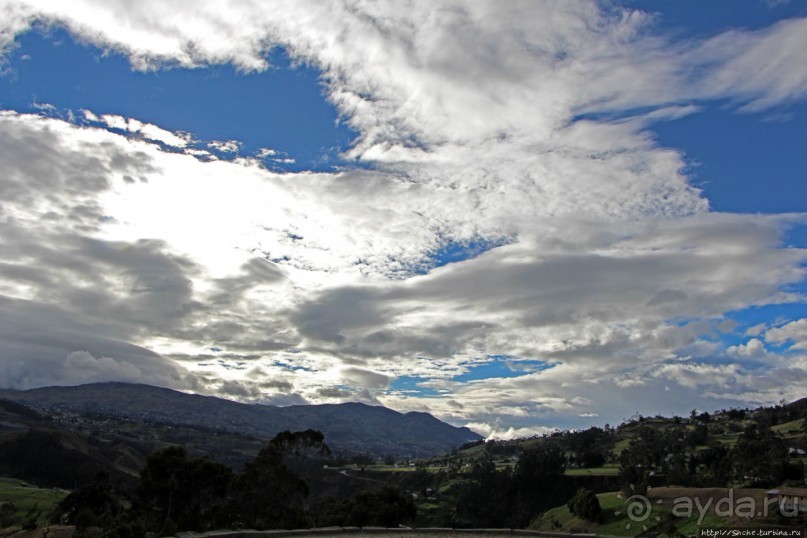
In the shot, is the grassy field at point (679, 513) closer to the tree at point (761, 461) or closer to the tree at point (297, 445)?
the tree at point (761, 461)

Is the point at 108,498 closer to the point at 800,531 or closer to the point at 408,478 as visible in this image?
the point at 800,531

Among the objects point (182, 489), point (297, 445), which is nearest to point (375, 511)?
point (297, 445)

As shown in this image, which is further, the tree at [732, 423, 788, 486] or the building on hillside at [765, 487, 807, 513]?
the tree at [732, 423, 788, 486]

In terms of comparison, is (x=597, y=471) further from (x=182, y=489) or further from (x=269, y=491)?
(x=182, y=489)

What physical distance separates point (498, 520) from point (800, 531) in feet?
261

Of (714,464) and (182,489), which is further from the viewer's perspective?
(714,464)

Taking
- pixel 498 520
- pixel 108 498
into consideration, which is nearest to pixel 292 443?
pixel 108 498

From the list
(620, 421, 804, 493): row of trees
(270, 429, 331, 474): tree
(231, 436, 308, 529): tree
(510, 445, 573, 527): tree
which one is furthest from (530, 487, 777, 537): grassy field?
(510, 445, 573, 527): tree

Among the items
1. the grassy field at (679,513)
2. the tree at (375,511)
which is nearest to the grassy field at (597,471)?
the grassy field at (679,513)

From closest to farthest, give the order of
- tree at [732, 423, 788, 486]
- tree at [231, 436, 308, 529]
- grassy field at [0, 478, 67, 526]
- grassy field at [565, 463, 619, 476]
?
tree at [231, 436, 308, 529] < grassy field at [0, 478, 67, 526] < tree at [732, 423, 788, 486] < grassy field at [565, 463, 619, 476]

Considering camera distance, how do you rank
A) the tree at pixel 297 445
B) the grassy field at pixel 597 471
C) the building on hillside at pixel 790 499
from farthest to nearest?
the grassy field at pixel 597 471, the tree at pixel 297 445, the building on hillside at pixel 790 499

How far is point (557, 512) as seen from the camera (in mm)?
80375

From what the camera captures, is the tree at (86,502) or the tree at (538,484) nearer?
the tree at (86,502)

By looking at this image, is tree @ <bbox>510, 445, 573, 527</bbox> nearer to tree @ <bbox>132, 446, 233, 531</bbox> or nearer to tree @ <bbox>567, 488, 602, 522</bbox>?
tree @ <bbox>567, 488, 602, 522</bbox>
